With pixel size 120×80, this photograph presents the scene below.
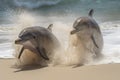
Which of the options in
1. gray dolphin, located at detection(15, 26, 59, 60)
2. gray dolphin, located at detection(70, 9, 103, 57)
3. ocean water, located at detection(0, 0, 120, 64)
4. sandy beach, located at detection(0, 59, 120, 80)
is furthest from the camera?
ocean water, located at detection(0, 0, 120, 64)

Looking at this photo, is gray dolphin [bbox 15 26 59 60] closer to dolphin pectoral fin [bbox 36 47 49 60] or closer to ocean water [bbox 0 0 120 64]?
dolphin pectoral fin [bbox 36 47 49 60]

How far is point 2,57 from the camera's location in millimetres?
8328

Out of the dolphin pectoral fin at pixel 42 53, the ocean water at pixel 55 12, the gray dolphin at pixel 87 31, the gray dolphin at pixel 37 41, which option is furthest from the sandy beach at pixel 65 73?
the ocean water at pixel 55 12

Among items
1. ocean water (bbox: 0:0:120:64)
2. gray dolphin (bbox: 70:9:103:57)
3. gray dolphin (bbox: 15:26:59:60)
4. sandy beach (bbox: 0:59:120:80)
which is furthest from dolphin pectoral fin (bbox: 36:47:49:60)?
ocean water (bbox: 0:0:120:64)

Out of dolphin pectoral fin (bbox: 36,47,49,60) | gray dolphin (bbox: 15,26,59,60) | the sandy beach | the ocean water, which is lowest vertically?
the ocean water

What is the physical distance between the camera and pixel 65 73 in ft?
20.9

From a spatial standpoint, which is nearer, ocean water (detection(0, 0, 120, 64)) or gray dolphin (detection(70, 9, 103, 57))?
gray dolphin (detection(70, 9, 103, 57))

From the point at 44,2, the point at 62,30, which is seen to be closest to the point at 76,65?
the point at 62,30

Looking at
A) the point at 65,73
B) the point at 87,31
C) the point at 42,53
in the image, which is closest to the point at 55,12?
the point at 87,31

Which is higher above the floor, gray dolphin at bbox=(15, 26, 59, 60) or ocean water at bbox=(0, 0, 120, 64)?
gray dolphin at bbox=(15, 26, 59, 60)

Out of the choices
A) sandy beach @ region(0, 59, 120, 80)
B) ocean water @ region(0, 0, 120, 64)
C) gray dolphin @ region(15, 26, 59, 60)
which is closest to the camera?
sandy beach @ region(0, 59, 120, 80)

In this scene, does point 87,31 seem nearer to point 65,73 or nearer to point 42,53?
point 42,53

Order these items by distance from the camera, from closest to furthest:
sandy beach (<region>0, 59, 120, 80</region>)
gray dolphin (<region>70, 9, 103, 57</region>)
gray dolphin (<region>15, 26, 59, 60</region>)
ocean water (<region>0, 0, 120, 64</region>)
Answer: sandy beach (<region>0, 59, 120, 80</region>) → gray dolphin (<region>15, 26, 59, 60</region>) → gray dolphin (<region>70, 9, 103, 57</region>) → ocean water (<region>0, 0, 120, 64</region>)

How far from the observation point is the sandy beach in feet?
19.6
